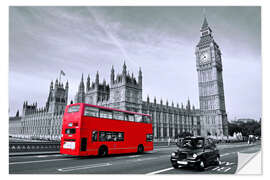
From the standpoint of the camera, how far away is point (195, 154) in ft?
26.8

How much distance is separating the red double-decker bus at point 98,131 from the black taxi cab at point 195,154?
5743 mm

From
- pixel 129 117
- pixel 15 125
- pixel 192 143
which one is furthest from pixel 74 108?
pixel 15 125

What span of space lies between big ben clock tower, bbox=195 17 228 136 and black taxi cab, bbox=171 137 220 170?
65.8m

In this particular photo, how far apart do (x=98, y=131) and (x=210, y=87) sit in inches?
2717

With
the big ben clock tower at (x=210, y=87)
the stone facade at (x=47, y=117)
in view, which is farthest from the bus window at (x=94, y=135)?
the stone facade at (x=47, y=117)

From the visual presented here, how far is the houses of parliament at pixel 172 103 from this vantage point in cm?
5938

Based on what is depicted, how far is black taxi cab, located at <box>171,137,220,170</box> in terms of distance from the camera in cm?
816

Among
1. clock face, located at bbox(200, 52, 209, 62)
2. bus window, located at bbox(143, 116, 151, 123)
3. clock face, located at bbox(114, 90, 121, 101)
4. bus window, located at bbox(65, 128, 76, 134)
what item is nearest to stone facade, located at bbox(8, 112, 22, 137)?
clock face, located at bbox(114, 90, 121, 101)

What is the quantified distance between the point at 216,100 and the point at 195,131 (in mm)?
17213

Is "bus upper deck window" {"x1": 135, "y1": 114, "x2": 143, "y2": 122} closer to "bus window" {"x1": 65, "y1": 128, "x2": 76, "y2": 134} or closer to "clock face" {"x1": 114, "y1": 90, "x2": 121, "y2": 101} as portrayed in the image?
"bus window" {"x1": 65, "y1": 128, "x2": 76, "y2": 134}

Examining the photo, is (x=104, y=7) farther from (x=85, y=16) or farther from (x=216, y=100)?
(x=216, y=100)

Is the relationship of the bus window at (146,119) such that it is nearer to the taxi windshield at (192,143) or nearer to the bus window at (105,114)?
the bus window at (105,114)
